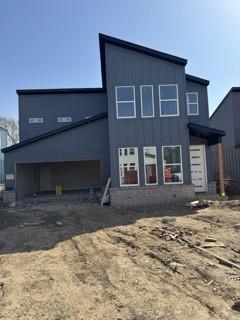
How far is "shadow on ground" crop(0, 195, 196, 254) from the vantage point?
8.88 metres

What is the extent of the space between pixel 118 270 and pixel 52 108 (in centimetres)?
1800

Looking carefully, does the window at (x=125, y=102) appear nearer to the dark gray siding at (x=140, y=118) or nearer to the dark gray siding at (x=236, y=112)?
the dark gray siding at (x=140, y=118)

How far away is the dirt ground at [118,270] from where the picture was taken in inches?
179

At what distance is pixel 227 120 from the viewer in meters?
25.1

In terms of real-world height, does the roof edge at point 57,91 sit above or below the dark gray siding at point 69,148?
above

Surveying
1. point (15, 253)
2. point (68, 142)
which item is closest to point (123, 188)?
point (68, 142)

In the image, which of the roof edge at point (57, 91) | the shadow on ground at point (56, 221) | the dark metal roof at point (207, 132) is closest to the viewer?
the shadow on ground at point (56, 221)

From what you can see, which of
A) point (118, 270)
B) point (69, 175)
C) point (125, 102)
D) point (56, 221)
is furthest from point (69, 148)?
point (118, 270)

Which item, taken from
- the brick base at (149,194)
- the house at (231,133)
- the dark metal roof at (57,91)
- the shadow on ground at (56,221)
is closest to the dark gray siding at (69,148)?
the shadow on ground at (56,221)

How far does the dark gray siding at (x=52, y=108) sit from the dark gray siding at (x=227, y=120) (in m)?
9.40

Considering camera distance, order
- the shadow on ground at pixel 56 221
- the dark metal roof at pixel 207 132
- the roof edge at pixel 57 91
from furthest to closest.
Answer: the roof edge at pixel 57 91
the dark metal roof at pixel 207 132
the shadow on ground at pixel 56 221

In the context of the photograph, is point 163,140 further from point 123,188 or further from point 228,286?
point 228,286

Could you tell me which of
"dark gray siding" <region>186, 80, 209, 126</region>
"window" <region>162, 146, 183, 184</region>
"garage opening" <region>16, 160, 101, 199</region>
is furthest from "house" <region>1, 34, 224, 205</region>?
"garage opening" <region>16, 160, 101, 199</region>

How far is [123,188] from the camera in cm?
A: 1554
